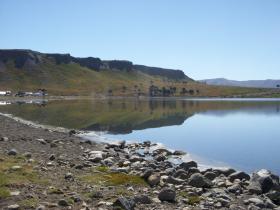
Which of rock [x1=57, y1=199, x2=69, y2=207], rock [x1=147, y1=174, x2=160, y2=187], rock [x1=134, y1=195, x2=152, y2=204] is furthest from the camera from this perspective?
rock [x1=147, y1=174, x2=160, y2=187]

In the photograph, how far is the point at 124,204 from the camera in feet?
57.4

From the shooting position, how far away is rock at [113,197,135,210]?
1742 centimetres

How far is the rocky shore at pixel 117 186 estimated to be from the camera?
18.2 m

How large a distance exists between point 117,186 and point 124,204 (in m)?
4.58

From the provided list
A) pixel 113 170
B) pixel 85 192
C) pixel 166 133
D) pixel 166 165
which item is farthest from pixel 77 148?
pixel 166 133

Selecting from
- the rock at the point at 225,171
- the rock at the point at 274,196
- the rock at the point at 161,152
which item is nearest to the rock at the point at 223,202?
the rock at the point at 274,196

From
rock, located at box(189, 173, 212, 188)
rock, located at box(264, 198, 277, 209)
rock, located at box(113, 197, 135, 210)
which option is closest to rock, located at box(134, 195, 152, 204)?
rock, located at box(113, 197, 135, 210)

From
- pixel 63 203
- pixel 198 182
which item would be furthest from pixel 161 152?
pixel 63 203

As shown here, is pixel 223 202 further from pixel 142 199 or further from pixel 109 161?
pixel 109 161

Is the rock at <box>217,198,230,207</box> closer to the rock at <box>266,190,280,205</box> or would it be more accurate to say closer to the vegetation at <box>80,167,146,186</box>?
the rock at <box>266,190,280,205</box>

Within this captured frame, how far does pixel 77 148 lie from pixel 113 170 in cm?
1378

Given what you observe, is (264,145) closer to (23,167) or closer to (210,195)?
(210,195)

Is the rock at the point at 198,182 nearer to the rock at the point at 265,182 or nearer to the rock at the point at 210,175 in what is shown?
the rock at the point at 265,182

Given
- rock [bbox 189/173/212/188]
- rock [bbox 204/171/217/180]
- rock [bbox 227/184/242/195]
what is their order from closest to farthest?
rock [bbox 227/184/242/195], rock [bbox 189/173/212/188], rock [bbox 204/171/217/180]
